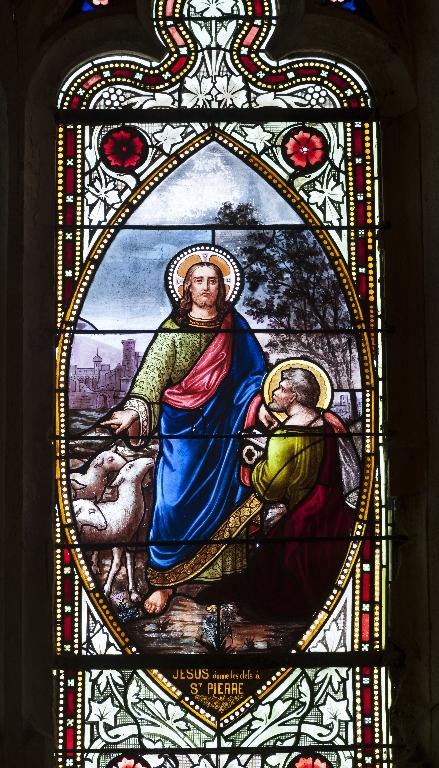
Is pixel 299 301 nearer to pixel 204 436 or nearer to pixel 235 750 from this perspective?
pixel 204 436

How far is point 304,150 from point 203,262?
65 cm

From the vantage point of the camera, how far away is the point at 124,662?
5.63m

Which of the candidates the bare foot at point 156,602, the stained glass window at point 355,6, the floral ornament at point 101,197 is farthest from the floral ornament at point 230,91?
the bare foot at point 156,602

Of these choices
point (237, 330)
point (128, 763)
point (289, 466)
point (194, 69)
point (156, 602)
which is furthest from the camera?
point (194, 69)

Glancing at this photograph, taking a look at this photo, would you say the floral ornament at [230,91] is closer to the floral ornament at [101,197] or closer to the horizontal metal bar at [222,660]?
the floral ornament at [101,197]

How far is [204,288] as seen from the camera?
591 centimetres

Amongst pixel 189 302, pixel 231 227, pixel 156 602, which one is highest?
pixel 231 227

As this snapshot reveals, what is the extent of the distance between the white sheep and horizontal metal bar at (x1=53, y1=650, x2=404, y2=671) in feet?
1.11

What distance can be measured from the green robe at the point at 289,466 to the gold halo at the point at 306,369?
9 cm

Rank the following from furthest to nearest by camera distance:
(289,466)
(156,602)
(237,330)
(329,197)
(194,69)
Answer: (194,69)
(329,197)
(237,330)
(289,466)
(156,602)

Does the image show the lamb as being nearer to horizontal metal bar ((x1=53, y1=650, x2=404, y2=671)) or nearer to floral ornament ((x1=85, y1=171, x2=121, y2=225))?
horizontal metal bar ((x1=53, y1=650, x2=404, y2=671))

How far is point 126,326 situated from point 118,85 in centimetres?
107

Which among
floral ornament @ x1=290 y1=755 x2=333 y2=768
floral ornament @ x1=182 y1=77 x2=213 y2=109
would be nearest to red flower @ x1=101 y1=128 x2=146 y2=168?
floral ornament @ x1=182 y1=77 x2=213 y2=109

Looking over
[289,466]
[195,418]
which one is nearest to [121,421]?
[195,418]
